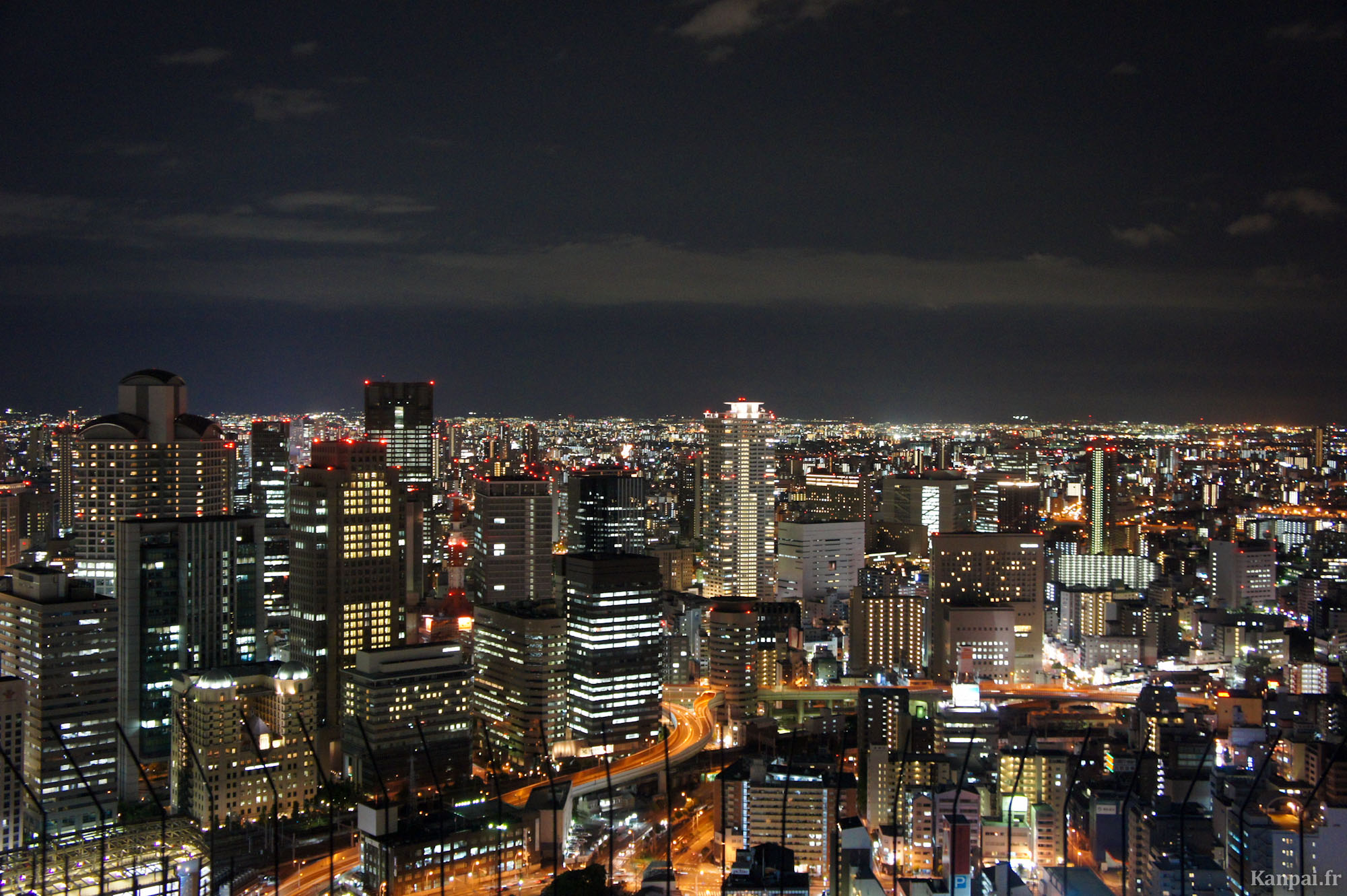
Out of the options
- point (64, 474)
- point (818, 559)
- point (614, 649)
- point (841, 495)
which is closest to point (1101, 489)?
point (841, 495)

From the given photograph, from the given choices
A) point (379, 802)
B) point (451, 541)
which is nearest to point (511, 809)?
point (379, 802)

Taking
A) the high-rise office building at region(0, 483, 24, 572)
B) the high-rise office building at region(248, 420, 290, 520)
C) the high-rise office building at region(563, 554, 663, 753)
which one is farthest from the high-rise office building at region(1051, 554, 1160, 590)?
the high-rise office building at region(0, 483, 24, 572)

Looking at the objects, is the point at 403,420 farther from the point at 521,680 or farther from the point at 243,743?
the point at 243,743

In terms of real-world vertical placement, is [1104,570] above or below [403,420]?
below

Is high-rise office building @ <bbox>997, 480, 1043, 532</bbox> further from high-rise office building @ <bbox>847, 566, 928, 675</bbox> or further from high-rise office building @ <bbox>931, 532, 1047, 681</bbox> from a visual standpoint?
high-rise office building @ <bbox>847, 566, 928, 675</bbox>

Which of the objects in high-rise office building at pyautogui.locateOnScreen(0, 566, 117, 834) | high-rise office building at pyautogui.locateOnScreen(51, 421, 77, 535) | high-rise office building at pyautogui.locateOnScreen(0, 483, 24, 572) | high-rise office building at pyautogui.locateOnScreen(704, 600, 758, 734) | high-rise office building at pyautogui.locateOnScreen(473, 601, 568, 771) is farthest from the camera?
high-rise office building at pyautogui.locateOnScreen(0, 483, 24, 572)

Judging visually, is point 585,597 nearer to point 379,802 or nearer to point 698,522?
point 379,802
